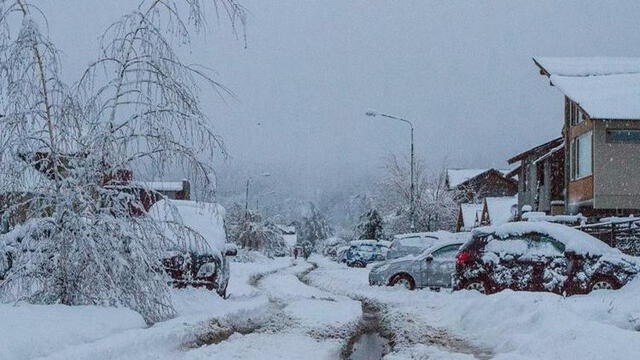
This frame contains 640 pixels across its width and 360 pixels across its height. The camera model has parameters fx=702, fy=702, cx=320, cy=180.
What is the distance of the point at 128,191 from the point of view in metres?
8.98

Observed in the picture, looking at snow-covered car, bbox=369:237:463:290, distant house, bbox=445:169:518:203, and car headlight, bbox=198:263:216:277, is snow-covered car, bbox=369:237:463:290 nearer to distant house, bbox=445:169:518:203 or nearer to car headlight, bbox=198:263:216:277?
car headlight, bbox=198:263:216:277

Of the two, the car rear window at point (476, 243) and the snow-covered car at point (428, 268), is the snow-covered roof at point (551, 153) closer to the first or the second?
the snow-covered car at point (428, 268)

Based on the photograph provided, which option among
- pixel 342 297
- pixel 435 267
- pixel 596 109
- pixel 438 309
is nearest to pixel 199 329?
pixel 438 309

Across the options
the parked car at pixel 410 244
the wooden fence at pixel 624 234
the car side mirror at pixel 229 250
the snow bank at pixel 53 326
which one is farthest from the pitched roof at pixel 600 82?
the snow bank at pixel 53 326

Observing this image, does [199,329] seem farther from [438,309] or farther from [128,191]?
[438,309]

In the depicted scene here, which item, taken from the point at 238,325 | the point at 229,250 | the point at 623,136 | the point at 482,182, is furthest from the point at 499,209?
the point at 238,325

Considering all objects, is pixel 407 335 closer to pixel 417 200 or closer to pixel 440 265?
pixel 440 265

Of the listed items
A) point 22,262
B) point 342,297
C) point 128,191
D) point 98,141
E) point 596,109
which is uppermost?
point 596,109

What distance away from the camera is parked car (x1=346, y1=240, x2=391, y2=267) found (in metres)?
45.3

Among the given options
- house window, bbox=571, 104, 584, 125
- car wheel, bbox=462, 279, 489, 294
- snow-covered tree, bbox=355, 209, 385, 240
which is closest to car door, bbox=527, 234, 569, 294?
car wheel, bbox=462, 279, 489, 294

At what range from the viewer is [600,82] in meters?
30.5

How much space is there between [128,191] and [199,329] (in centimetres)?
198

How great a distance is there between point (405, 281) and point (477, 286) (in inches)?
172

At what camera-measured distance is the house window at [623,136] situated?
28031 millimetres
